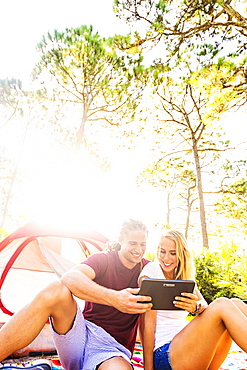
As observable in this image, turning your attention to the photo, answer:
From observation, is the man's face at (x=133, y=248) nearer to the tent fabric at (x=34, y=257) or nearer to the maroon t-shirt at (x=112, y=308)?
the maroon t-shirt at (x=112, y=308)

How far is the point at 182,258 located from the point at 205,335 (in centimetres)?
51

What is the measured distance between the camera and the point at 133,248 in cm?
189

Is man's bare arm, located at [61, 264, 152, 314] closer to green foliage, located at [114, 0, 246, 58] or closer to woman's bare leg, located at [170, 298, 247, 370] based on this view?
woman's bare leg, located at [170, 298, 247, 370]

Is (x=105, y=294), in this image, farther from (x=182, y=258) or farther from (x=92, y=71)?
(x=92, y=71)

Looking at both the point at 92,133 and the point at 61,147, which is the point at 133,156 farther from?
the point at 61,147

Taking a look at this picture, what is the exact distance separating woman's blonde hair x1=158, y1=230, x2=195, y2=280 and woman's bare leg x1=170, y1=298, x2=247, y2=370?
0.38m

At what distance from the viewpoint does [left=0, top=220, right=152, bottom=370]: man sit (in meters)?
1.41

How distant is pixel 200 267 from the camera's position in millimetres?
5777

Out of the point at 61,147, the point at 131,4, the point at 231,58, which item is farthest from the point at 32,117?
the point at 231,58

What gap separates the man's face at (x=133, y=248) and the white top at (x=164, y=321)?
0.11 meters

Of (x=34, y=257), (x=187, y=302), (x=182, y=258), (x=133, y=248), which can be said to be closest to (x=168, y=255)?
(x=182, y=258)

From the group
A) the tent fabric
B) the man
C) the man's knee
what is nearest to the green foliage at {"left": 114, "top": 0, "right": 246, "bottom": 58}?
the tent fabric

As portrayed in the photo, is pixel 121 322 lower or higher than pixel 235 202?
lower

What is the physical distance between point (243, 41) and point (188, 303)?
19.6 ft
